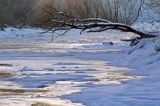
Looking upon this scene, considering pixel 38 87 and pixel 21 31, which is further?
pixel 21 31

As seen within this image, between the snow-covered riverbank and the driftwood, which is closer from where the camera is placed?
the snow-covered riverbank

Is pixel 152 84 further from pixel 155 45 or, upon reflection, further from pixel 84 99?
pixel 155 45

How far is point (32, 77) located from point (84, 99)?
4615mm

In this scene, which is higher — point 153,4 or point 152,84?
point 153,4

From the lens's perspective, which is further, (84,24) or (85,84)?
(84,24)

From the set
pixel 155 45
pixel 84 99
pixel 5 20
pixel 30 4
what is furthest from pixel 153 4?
pixel 30 4

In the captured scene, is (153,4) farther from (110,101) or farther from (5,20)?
(5,20)

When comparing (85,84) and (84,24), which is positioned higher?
(84,24)

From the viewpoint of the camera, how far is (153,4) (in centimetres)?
2291

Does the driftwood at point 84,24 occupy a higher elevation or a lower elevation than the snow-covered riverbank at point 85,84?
higher

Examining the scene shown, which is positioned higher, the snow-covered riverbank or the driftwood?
the driftwood

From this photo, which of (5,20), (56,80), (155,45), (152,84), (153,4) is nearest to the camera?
(152,84)

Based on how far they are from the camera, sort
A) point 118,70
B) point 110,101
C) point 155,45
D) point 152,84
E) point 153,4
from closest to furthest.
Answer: point 110,101
point 152,84
point 118,70
point 155,45
point 153,4

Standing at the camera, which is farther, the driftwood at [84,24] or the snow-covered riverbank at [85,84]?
the driftwood at [84,24]
